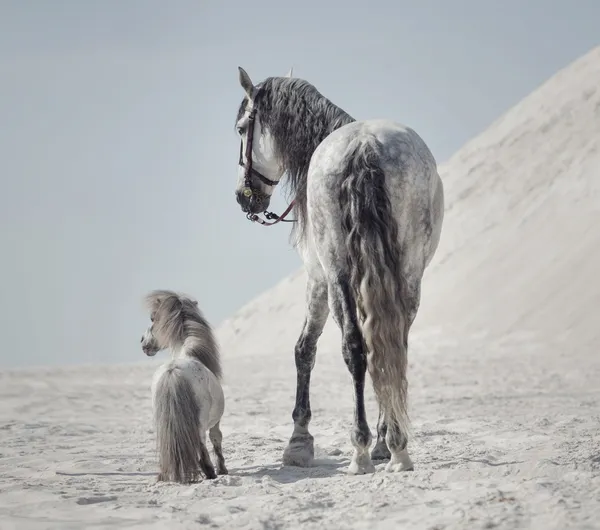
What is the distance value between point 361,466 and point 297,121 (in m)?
2.62

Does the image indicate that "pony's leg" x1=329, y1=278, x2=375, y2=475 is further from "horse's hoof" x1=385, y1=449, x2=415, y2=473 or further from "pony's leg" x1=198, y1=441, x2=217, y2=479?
"pony's leg" x1=198, y1=441, x2=217, y2=479

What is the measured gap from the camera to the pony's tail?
5582 mm

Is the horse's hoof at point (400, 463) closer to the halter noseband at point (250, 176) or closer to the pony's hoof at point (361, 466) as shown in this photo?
the pony's hoof at point (361, 466)

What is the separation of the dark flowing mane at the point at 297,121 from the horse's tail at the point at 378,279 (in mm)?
1146

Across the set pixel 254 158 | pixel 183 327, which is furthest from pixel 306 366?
pixel 254 158

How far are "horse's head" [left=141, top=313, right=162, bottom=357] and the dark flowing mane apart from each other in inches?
54.4

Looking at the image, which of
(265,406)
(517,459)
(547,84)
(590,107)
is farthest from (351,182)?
(547,84)

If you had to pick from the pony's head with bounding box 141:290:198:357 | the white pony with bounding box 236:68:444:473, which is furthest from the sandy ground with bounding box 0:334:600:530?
the pony's head with bounding box 141:290:198:357

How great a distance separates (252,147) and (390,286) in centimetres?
220

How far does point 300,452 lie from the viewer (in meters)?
6.48

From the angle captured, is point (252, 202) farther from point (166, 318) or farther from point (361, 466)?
point (361, 466)

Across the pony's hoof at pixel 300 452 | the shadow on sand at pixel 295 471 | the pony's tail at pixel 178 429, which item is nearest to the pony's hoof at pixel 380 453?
the shadow on sand at pixel 295 471

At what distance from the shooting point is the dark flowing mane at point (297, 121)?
635 centimetres

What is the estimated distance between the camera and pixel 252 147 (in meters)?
6.75
